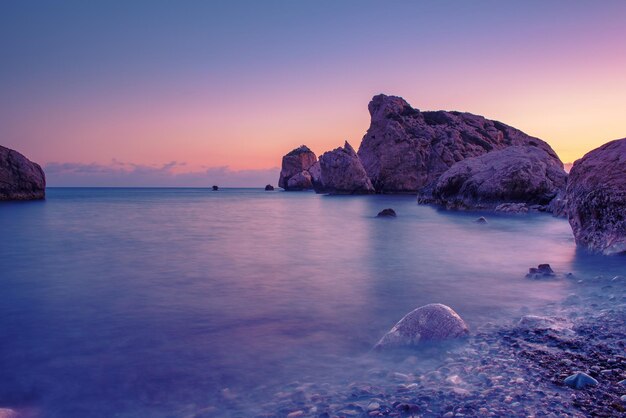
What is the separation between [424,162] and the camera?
69562 millimetres

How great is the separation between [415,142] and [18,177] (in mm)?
53693

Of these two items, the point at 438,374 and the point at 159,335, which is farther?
the point at 159,335

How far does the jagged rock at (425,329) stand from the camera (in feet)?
15.6

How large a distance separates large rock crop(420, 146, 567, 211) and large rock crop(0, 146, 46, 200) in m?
40.8

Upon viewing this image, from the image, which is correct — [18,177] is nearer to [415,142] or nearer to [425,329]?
[425,329]

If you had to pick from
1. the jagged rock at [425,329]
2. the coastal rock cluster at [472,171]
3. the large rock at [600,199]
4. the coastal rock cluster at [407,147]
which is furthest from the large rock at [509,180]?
the jagged rock at [425,329]

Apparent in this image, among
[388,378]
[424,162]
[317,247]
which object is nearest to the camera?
[388,378]

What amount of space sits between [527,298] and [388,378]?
412 centimetres

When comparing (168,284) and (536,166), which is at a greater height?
(536,166)

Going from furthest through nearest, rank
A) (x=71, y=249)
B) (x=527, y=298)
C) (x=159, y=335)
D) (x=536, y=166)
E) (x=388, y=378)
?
(x=536, y=166)
(x=71, y=249)
(x=527, y=298)
(x=159, y=335)
(x=388, y=378)

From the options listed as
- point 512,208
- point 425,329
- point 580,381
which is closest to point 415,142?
point 512,208

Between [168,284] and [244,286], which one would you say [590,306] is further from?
Result: [168,284]

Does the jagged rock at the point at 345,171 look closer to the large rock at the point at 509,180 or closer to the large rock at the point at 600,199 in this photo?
the large rock at the point at 509,180

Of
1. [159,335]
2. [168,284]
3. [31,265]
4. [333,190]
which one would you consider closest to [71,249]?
[31,265]
